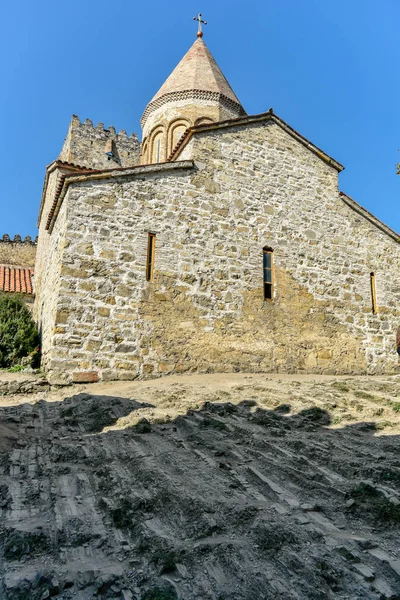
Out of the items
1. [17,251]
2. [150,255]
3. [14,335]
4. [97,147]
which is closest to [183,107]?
[97,147]

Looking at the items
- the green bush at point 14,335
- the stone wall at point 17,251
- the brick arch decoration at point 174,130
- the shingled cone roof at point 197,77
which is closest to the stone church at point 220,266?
the green bush at point 14,335

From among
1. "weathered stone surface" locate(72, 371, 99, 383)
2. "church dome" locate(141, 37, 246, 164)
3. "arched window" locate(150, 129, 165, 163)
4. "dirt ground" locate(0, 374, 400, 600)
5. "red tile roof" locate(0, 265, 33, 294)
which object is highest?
"church dome" locate(141, 37, 246, 164)

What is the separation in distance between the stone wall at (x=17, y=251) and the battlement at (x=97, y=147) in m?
8.05

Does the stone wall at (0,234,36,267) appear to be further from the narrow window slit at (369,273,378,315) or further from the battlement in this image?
the narrow window slit at (369,273,378,315)

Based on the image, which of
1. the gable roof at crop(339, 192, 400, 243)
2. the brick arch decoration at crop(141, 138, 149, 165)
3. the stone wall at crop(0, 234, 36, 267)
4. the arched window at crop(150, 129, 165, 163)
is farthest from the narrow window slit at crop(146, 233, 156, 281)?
the stone wall at crop(0, 234, 36, 267)

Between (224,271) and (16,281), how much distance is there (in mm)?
10839

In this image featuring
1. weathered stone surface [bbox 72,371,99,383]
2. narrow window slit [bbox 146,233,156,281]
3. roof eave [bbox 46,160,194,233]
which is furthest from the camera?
narrow window slit [bbox 146,233,156,281]

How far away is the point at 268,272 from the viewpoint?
1102 cm

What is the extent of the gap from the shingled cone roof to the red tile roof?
957 cm

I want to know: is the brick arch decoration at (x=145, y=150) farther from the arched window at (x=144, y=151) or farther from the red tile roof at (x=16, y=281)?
the red tile roof at (x=16, y=281)

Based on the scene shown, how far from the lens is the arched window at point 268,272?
429 inches

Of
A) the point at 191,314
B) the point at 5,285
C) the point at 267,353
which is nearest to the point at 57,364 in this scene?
the point at 191,314

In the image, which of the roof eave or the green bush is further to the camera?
the green bush

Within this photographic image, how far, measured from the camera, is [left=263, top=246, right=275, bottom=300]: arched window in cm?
1091
